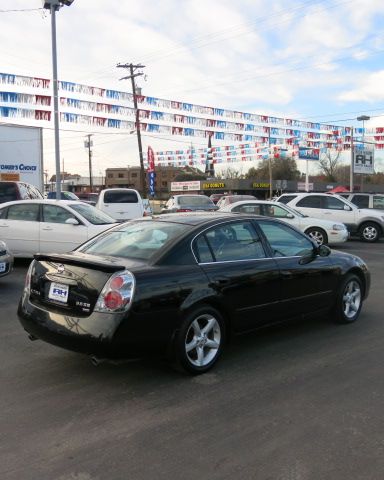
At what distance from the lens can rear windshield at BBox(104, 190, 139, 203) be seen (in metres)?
16.4

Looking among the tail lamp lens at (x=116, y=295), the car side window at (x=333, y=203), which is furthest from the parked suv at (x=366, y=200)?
the tail lamp lens at (x=116, y=295)

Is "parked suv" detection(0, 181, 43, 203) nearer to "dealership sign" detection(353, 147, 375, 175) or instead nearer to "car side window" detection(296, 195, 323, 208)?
"car side window" detection(296, 195, 323, 208)

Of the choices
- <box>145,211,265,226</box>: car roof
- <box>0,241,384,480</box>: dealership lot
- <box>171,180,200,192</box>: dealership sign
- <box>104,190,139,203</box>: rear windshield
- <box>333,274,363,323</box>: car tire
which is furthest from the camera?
<box>171,180,200,192</box>: dealership sign

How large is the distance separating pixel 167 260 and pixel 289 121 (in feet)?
84.2

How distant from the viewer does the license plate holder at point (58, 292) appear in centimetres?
440

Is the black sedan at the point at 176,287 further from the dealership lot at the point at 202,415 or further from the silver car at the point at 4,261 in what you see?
the silver car at the point at 4,261

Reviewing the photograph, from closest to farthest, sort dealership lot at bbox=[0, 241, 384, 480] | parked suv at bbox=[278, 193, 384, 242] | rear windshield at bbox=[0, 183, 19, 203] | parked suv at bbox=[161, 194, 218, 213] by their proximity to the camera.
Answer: dealership lot at bbox=[0, 241, 384, 480] → rear windshield at bbox=[0, 183, 19, 203] → parked suv at bbox=[278, 193, 384, 242] → parked suv at bbox=[161, 194, 218, 213]

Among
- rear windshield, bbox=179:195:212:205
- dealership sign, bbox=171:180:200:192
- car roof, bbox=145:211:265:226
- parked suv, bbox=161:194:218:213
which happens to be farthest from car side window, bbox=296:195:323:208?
dealership sign, bbox=171:180:200:192

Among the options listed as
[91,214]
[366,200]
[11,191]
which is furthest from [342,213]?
[11,191]

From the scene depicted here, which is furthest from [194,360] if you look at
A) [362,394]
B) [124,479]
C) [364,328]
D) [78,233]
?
[78,233]

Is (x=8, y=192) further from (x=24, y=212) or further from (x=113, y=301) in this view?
(x=113, y=301)

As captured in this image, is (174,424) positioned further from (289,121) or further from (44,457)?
(289,121)

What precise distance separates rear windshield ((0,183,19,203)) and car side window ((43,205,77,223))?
17.0ft

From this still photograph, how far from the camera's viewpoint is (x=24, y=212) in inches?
424
